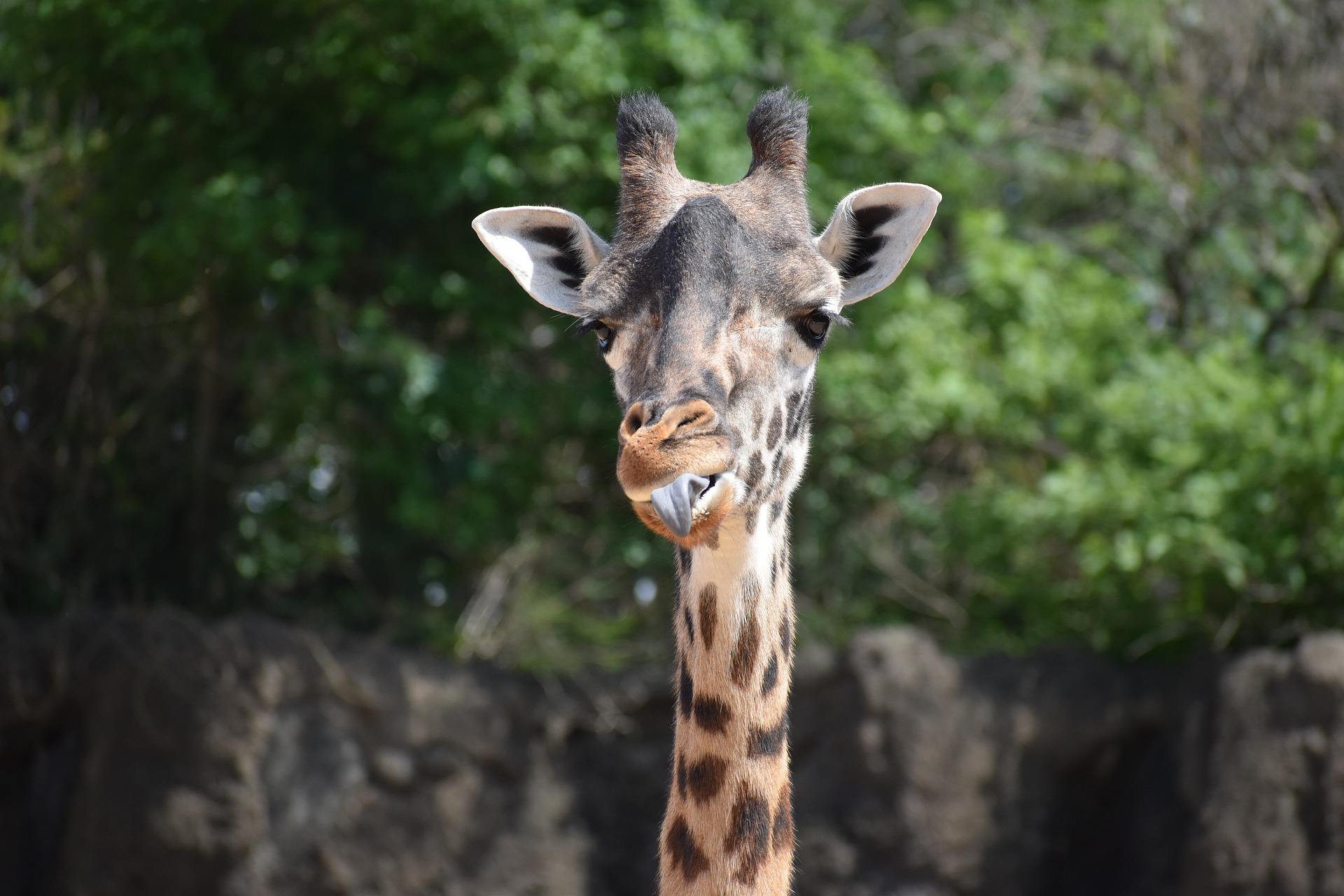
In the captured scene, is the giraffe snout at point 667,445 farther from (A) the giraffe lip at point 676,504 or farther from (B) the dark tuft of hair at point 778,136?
(B) the dark tuft of hair at point 778,136

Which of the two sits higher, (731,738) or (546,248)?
(546,248)

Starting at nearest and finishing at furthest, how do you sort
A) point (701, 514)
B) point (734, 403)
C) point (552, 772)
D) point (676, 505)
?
point (676, 505), point (701, 514), point (734, 403), point (552, 772)

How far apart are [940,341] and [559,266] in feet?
16.3

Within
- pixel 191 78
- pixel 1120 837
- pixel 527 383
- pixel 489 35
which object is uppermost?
pixel 489 35

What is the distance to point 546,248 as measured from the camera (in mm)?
3707

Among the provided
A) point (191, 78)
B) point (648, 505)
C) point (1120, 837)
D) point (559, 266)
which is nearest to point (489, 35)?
point (191, 78)

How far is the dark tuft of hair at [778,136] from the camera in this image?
364 centimetres

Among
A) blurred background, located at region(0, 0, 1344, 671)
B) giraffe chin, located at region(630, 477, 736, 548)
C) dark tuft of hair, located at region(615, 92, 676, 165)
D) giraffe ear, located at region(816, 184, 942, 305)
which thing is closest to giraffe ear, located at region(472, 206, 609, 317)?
dark tuft of hair, located at region(615, 92, 676, 165)

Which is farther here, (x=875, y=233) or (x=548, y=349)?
(x=548, y=349)

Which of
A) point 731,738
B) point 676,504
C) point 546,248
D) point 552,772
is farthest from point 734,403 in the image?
point 552,772

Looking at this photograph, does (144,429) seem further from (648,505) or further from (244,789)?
(648,505)

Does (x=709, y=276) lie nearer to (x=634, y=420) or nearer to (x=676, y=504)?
(x=634, y=420)

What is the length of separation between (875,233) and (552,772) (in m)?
5.24

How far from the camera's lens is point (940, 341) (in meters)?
8.27
